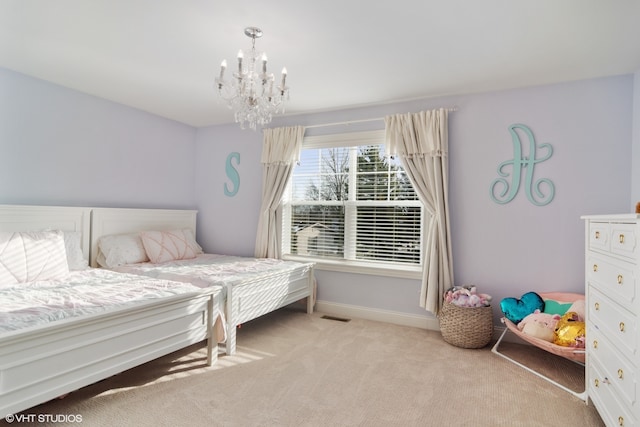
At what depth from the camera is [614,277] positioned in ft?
5.55

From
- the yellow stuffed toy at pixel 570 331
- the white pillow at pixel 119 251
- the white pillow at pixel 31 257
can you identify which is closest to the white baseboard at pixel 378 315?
the yellow stuffed toy at pixel 570 331

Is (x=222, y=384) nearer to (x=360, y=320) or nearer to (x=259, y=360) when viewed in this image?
(x=259, y=360)

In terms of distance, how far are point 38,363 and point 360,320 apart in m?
2.71

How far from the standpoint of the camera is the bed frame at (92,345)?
1.52m

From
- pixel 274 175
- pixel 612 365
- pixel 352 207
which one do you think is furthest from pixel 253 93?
pixel 612 365

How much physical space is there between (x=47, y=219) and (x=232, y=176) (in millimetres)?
1945

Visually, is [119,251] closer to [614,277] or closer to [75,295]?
[75,295]

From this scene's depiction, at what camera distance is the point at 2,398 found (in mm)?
1479

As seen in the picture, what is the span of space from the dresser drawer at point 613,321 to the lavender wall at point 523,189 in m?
1.00

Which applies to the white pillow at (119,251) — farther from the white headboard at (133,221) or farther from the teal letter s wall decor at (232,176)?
the teal letter s wall decor at (232,176)

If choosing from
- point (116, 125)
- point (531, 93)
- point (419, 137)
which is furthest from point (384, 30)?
point (116, 125)

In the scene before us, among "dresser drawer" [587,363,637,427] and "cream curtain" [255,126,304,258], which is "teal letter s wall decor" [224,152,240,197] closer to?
"cream curtain" [255,126,304,258]

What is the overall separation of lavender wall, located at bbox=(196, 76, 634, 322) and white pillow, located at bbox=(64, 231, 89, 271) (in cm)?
256

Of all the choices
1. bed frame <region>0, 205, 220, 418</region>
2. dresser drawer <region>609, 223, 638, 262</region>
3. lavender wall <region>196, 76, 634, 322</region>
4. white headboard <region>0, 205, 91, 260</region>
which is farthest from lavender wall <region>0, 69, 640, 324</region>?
bed frame <region>0, 205, 220, 418</region>
